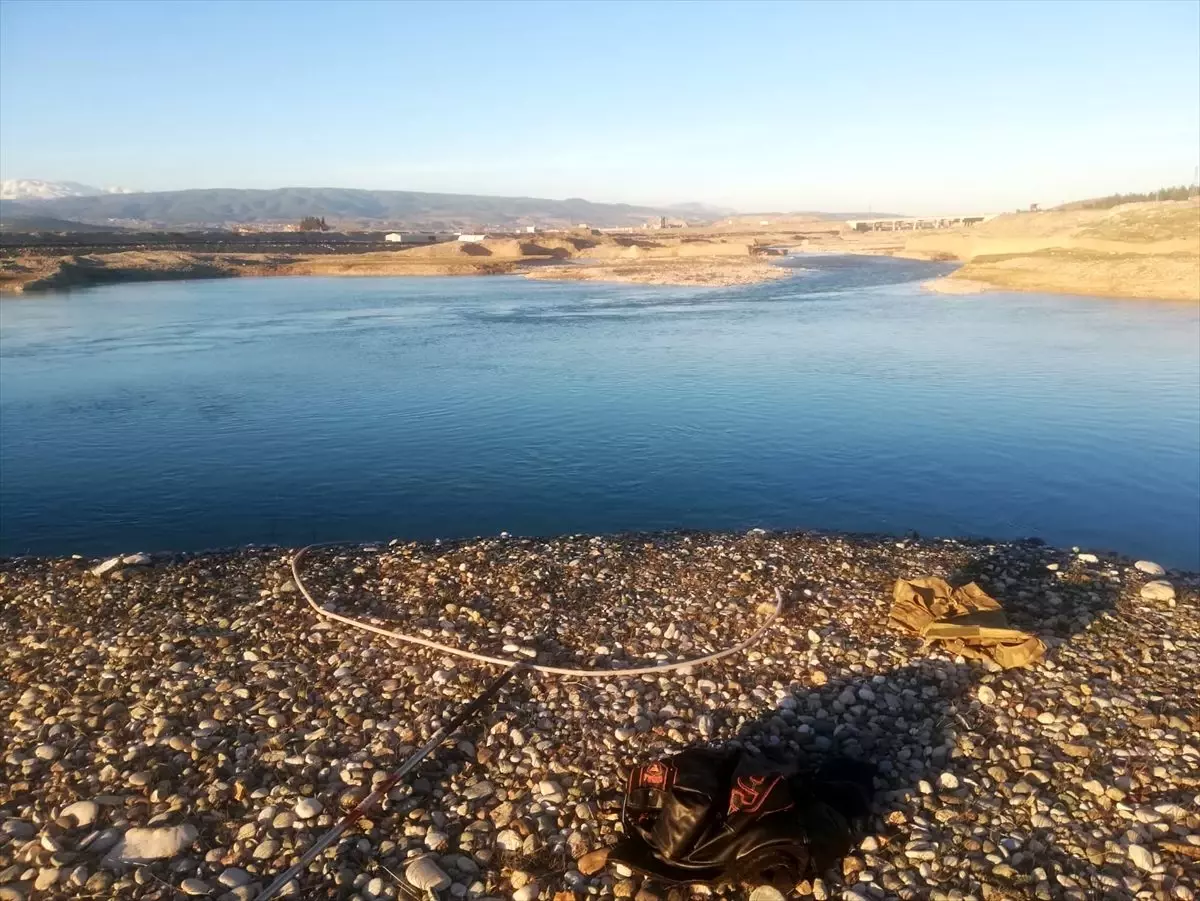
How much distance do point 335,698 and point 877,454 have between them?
13.3m

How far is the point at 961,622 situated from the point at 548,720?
14.2 feet

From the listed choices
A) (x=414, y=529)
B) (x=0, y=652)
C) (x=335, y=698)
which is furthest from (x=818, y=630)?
(x=0, y=652)

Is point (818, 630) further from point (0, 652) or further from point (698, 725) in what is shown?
point (0, 652)

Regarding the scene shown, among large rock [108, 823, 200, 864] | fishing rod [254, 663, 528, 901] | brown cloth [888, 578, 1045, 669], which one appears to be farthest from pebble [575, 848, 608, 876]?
brown cloth [888, 578, 1045, 669]

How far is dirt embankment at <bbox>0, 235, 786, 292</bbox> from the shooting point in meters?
60.3

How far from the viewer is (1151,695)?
748 cm

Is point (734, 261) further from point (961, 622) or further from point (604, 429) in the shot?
point (961, 622)

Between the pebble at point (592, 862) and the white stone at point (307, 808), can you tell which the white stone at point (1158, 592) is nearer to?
the pebble at point (592, 862)

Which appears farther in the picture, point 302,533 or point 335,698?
point 302,533

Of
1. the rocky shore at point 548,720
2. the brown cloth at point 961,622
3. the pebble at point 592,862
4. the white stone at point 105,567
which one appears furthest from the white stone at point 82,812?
the brown cloth at point 961,622

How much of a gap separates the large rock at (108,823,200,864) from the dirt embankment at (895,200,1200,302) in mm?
47271

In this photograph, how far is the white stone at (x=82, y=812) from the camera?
595 cm

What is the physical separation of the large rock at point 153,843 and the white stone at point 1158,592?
998cm

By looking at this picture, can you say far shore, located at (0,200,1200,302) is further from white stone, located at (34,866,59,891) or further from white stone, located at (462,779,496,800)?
white stone, located at (34,866,59,891)
